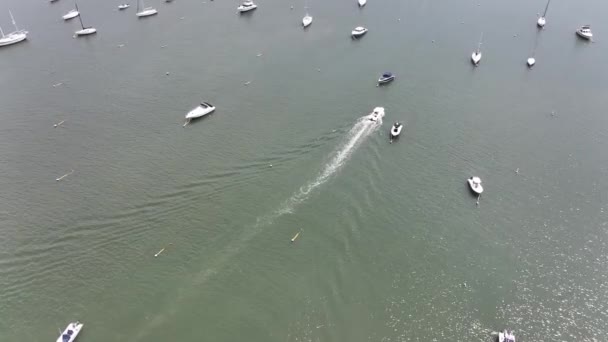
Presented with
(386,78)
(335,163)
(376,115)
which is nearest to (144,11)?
(386,78)

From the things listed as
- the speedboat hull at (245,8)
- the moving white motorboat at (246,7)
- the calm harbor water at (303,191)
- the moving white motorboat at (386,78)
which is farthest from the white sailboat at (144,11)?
the moving white motorboat at (386,78)

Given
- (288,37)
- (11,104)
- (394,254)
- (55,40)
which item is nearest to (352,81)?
(288,37)

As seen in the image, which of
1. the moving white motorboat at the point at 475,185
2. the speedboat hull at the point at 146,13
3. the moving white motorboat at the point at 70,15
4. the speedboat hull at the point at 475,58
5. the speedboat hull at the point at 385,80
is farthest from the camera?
the speedboat hull at the point at 146,13

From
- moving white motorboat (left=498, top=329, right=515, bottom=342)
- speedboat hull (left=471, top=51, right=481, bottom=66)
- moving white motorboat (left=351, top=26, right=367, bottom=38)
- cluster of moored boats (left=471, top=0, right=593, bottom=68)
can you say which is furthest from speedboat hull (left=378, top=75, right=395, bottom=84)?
moving white motorboat (left=498, top=329, right=515, bottom=342)

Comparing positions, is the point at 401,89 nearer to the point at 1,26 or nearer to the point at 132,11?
the point at 132,11

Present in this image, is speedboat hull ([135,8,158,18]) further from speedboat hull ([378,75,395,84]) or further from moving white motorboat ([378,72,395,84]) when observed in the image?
speedboat hull ([378,75,395,84])

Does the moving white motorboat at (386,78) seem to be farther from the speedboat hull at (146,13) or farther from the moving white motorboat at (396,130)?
the speedboat hull at (146,13)

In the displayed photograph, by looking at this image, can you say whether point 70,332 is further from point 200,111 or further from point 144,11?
point 144,11
